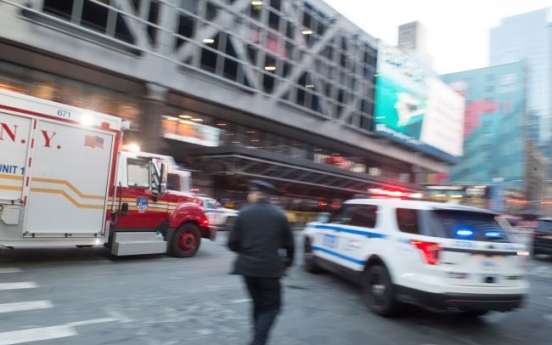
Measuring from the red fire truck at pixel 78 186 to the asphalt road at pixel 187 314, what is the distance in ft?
2.48

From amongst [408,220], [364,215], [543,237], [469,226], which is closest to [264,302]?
[408,220]

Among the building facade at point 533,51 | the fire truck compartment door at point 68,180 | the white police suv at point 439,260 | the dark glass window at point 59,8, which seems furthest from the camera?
the building facade at point 533,51

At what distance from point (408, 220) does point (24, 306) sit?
5.37 m

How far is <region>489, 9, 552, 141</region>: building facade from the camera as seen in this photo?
3780 inches

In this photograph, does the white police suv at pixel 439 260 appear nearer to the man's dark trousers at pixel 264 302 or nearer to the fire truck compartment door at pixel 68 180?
the man's dark trousers at pixel 264 302

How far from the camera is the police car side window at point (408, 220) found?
584 cm

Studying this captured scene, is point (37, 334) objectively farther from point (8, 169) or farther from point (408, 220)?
point (408, 220)

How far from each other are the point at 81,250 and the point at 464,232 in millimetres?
8577

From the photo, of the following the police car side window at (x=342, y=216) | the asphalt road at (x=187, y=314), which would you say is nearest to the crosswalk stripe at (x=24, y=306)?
the asphalt road at (x=187, y=314)

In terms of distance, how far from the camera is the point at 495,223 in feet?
19.5

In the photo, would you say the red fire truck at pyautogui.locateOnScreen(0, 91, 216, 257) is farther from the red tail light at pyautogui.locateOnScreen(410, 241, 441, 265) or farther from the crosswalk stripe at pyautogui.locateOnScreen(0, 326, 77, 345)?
the red tail light at pyautogui.locateOnScreen(410, 241, 441, 265)

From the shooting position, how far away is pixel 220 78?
2747cm

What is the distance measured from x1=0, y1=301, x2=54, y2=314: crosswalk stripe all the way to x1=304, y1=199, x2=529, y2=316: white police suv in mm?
4576

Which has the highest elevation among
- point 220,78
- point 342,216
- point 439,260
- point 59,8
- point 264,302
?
point 59,8
